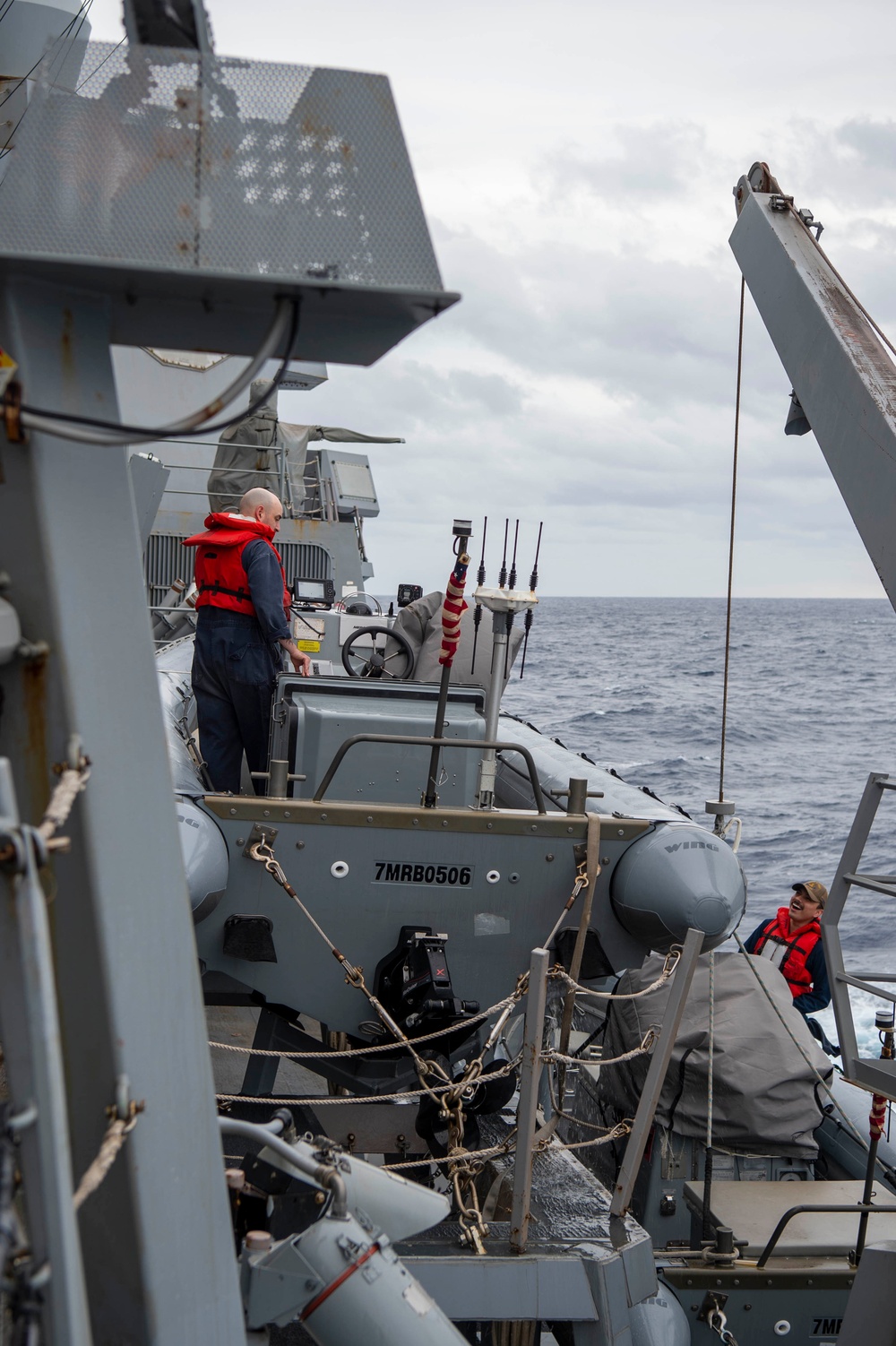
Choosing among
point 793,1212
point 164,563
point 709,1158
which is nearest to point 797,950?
point 709,1158

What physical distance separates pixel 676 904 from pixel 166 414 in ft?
40.9

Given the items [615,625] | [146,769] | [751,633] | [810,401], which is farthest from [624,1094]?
[615,625]

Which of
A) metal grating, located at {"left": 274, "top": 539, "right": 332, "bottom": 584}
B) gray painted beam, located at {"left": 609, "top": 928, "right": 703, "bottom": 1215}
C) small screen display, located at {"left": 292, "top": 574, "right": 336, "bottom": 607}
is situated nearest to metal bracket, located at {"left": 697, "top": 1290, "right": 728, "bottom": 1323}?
gray painted beam, located at {"left": 609, "top": 928, "right": 703, "bottom": 1215}

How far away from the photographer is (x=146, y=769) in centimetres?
189

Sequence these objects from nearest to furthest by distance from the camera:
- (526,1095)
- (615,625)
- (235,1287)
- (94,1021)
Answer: (94,1021) < (235,1287) < (526,1095) < (615,625)

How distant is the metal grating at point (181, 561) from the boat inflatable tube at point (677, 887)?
9006 millimetres

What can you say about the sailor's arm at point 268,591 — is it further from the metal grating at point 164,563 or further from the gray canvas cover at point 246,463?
the metal grating at point 164,563

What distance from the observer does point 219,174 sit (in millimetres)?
1843

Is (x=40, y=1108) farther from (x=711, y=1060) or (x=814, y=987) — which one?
(x=814, y=987)

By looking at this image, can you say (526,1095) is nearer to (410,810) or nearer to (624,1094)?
(410,810)

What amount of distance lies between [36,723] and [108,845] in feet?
0.68

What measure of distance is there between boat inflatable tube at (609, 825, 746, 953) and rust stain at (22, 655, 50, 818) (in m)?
3.10

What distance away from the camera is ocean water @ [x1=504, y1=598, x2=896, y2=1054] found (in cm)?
1667

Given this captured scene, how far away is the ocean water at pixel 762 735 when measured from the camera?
54.7 feet
